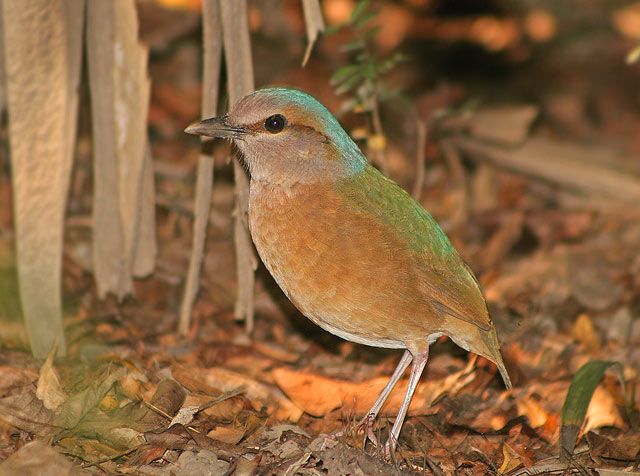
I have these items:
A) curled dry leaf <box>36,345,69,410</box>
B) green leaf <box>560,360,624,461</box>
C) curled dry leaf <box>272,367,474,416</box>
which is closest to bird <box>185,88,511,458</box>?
curled dry leaf <box>272,367,474,416</box>

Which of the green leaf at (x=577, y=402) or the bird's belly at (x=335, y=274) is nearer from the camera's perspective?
the bird's belly at (x=335, y=274)

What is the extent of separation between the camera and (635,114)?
8836mm

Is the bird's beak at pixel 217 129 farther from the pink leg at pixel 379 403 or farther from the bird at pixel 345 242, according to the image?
the pink leg at pixel 379 403

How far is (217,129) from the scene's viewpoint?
4.27 m

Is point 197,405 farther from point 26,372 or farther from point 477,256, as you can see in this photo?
point 477,256

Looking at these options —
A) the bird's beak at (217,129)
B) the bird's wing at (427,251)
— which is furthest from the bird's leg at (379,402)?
the bird's beak at (217,129)

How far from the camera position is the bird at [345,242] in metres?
4.02

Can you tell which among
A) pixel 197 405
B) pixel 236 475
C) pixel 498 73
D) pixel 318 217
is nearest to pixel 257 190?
pixel 318 217

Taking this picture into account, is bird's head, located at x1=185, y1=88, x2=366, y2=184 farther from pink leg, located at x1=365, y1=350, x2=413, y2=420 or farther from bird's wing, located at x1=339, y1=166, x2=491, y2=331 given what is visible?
pink leg, located at x1=365, y1=350, x2=413, y2=420

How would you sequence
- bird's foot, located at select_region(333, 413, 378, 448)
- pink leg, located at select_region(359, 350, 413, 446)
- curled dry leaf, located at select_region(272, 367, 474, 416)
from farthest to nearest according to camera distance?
curled dry leaf, located at select_region(272, 367, 474, 416) < pink leg, located at select_region(359, 350, 413, 446) < bird's foot, located at select_region(333, 413, 378, 448)

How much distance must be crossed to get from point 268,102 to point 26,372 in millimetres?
2023

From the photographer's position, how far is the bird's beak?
4266mm

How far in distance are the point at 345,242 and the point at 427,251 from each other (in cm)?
48

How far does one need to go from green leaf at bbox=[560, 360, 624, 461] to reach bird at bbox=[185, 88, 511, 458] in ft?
1.47
